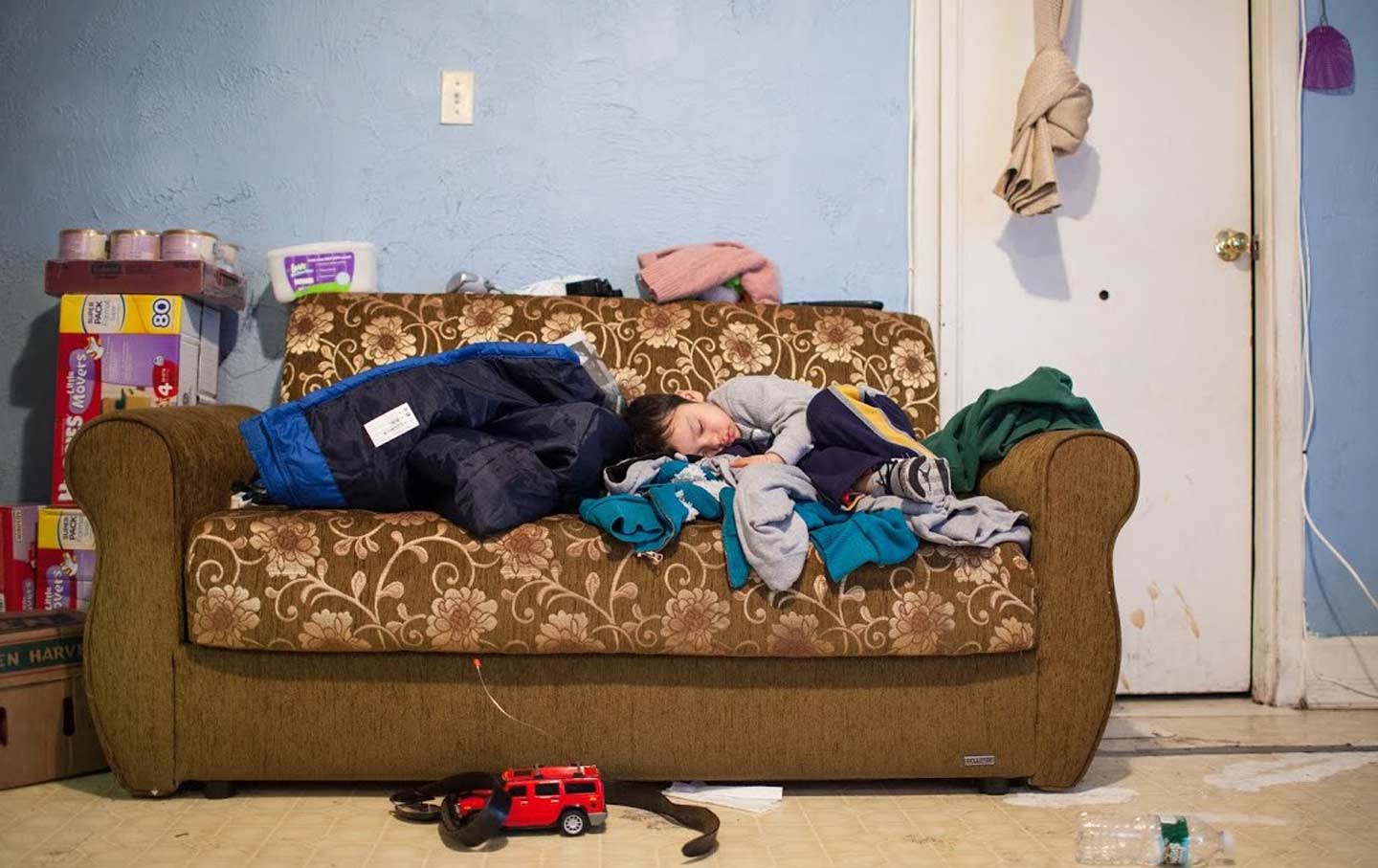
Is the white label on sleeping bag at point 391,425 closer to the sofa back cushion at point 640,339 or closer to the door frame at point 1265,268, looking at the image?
the sofa back cushion at point 640,339

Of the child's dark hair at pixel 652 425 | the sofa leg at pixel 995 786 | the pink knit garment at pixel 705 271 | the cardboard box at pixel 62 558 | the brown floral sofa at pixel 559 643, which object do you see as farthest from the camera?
the pink knit garment at pixel 705 271

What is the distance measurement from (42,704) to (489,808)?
0.90 m

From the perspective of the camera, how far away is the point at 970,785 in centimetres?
193

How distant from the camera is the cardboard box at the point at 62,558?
237 cm

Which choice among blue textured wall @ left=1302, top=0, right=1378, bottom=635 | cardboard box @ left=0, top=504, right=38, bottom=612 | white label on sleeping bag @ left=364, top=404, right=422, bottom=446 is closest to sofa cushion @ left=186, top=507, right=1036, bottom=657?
A: white label on sleeping bag @ left=364, top=404, right=422, bottom=446

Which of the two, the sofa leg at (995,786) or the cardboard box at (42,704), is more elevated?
the cardboard box at (42,704)

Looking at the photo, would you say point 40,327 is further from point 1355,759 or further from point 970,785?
point 1355,759

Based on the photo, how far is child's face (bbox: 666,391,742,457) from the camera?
7.07 ft

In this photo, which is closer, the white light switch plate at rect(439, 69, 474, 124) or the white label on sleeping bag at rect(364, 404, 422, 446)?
the white label on sleeping bag at rect(364, 404, 422, 446)

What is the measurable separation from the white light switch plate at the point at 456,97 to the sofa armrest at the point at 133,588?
1.25 metres

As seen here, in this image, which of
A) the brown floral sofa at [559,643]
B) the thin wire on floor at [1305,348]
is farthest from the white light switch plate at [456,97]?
the thin wire on floor at [1305,348]

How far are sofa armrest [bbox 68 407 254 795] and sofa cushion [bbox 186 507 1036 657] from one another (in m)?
0.05

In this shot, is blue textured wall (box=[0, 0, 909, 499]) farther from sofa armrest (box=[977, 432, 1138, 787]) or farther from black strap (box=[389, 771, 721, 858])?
black strap (box=[389, 771, 721, 858])

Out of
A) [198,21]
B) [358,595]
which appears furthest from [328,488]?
[198,21]
